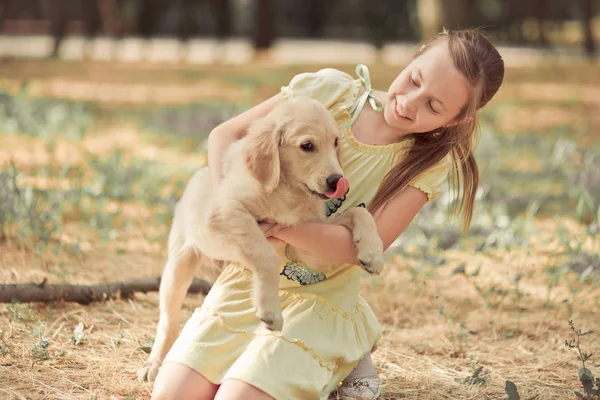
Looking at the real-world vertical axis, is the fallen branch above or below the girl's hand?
below

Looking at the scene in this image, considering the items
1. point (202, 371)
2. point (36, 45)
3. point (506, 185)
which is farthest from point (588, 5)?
point (202, 371)

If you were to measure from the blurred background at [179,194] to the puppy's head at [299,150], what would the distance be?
3.65 feet

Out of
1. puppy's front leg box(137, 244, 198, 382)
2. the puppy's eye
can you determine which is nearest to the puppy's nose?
the puppy's eye

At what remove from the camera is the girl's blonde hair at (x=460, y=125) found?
330 centimetres

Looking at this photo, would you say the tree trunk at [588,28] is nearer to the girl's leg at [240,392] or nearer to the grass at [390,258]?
the grass at [390,258]

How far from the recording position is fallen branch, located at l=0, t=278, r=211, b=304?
156 inches

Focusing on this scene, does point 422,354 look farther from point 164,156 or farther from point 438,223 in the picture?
point 164,156

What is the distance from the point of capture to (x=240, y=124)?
3549mm

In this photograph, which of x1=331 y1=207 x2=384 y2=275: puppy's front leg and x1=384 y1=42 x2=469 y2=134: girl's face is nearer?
x1=331 y1=207 x2=384 y2=275: puppy's front leg

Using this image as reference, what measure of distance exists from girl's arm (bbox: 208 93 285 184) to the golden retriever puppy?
136 mm

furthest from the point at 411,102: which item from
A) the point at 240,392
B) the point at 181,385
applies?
the point at 181,385

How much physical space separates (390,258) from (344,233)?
2411 millimetres

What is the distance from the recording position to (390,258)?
5.50 meters

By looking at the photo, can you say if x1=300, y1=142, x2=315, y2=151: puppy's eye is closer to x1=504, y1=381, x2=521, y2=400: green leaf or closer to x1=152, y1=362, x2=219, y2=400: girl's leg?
x1=152, y1=362, x2=219, y2=400: girl's leg
